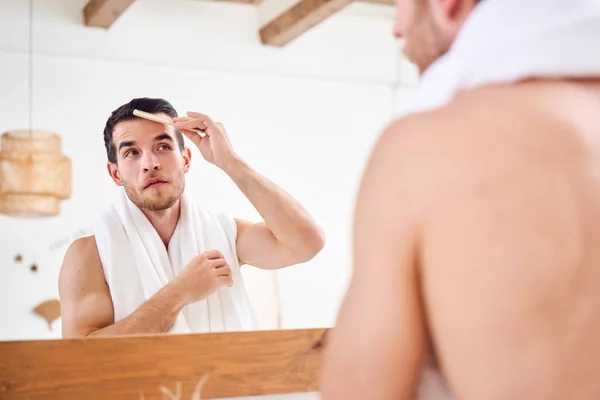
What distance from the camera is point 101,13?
2107 mm

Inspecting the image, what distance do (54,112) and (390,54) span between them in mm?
1508

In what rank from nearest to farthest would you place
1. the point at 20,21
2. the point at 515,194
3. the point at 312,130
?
the point at 515,194, the point at 20,21, the point at 312,130

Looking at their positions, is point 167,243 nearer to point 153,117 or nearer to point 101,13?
point 153,117

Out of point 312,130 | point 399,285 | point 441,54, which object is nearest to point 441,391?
point 399,285

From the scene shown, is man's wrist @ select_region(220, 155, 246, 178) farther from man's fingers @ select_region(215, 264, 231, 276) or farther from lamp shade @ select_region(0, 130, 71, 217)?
lamp shade @ select_region(0, 130, 71, 217)

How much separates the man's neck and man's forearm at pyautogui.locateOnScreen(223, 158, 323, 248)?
6.0 inches

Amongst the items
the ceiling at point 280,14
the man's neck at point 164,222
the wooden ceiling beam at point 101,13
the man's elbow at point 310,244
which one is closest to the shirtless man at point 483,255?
the man's neck at point 164,222

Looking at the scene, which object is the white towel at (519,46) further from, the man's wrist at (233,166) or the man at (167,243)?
the man's wrist at (233,166)

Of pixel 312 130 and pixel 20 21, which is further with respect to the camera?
pixel 312 130

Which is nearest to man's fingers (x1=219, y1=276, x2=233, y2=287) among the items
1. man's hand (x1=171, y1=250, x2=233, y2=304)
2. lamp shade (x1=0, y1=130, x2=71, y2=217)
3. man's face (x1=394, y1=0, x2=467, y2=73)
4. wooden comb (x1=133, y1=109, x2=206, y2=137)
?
man's hand (x1=171, y1=250, x2=233, y2=304)

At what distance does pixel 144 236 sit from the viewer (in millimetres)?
1552

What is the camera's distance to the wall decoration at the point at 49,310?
1.62 m

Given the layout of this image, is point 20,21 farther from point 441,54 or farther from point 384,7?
point 441,54

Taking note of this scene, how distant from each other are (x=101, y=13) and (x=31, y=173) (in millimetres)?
474
